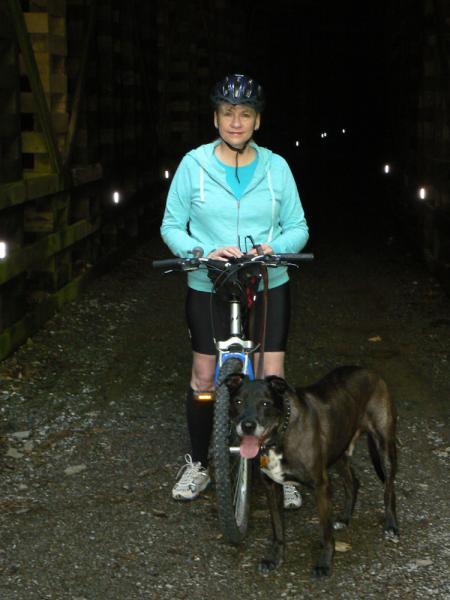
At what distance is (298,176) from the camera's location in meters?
30.2

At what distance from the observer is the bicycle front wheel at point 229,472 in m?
4.66

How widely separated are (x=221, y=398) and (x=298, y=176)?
25742mm

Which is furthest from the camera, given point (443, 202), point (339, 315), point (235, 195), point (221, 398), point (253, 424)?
point (443, 202)

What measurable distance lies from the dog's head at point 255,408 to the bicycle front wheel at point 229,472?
0.13m

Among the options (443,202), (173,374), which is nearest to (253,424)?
(173,374)

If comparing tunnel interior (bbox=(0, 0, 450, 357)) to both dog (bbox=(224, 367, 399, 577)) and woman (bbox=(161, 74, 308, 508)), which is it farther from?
dog (bbox=(224, 367, 399, 577))

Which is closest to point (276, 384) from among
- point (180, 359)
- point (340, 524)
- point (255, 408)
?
point (255, 408)

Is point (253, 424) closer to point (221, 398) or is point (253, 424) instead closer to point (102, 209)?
point (221, 398)

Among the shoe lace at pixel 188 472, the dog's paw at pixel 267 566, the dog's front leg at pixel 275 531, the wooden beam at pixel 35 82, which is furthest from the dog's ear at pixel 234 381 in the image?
the wooden beam at pixel 35 82

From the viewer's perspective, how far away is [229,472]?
4.68 m

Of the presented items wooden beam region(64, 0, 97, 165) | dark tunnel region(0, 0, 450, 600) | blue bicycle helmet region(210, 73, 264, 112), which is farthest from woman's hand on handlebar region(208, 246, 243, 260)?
wooden beam region(64, 0, 97, 165)

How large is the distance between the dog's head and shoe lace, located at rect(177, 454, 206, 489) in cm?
109

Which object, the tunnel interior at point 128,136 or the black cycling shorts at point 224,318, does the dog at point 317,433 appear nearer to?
the black cycling shorts at point 224,318

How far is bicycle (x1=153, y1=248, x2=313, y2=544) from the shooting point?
4699 mm
